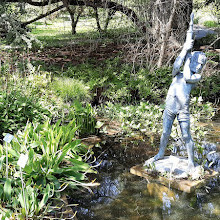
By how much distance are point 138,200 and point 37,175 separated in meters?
1.25

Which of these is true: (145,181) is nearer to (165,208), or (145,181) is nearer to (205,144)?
(165,208)

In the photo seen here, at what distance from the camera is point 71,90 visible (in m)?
7.30

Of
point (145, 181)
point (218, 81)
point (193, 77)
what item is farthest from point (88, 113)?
point (218, 81)

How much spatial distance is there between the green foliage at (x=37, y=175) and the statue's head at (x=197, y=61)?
6.17 feet

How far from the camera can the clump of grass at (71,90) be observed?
7.22 m

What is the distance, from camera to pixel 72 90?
7.30 meters

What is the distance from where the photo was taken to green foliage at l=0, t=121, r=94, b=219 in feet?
10.2

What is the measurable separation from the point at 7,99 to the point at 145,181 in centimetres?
292

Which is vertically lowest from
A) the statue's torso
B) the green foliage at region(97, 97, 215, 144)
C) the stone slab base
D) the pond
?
the pond

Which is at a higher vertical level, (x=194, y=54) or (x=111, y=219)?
(x=194, y=54)

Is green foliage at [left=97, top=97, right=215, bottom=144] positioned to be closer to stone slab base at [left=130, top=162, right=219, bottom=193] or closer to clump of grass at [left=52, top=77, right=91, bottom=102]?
clump of grass at [left=52, top=77, right=91, bottom=102]

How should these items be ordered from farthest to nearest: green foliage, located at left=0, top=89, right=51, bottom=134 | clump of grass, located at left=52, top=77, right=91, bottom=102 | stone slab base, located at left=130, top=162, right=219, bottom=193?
clump of grass, located at left=52, top=77, right=91, bottom=102 < green foliage, located at left=0, top=89, right=51, bottom=134 < stone slab base, located at left=130, top=162, right=219, bottom=193

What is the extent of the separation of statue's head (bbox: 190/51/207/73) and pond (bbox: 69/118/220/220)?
154 cm

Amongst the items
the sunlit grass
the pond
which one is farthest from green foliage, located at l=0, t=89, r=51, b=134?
the sunlit grass
